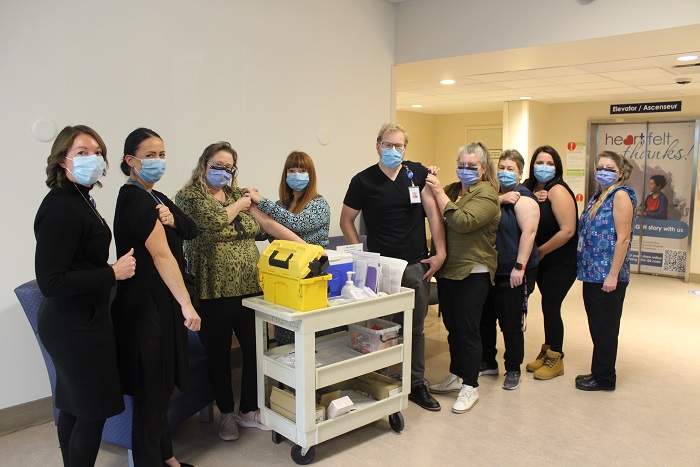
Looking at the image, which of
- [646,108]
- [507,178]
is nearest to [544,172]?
[507,178]

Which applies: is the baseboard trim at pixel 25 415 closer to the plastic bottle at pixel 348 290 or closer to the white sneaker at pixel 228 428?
the white sneaker at pixel 228 428

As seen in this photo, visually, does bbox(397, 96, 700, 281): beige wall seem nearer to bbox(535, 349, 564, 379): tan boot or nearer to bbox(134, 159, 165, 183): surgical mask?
bbox(535, 349, 564, 379): tan boot

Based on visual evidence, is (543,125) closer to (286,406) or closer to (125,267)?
(286,406)

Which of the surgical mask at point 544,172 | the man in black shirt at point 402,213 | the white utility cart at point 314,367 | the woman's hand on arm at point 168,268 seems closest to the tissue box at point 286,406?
the white utility cart at point 314,367

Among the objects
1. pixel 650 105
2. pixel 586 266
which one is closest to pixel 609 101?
pixel 650 105

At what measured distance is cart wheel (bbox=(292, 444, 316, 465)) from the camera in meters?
2.69

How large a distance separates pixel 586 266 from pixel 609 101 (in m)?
5.29

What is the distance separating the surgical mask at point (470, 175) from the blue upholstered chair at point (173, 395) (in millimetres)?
1721

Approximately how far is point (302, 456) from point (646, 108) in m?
6.98

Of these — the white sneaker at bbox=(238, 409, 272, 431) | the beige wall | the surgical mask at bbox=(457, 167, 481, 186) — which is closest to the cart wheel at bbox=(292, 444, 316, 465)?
the white sneaker at bbox=(238, 409, 272, 431)

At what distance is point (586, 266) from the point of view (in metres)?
3.56

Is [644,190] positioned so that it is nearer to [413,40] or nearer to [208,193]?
[413,40]

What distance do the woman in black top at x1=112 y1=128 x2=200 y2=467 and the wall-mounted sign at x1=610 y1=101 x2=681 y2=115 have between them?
7.16m

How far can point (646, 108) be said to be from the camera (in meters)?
7.59
